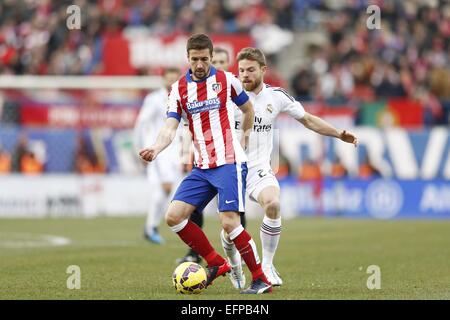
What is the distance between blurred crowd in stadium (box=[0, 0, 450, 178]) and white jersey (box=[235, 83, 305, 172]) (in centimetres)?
1498

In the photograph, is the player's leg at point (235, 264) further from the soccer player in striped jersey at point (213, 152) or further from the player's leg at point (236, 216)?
the player's leg at point (236, 216)

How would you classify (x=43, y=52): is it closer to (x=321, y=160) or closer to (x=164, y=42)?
(x=164, y=42)

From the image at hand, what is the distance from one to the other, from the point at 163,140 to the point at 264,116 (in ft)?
4.37

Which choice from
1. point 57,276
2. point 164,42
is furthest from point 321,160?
point 57,276

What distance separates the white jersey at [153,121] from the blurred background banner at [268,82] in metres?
7.60

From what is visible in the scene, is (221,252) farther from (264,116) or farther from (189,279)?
(189,279)

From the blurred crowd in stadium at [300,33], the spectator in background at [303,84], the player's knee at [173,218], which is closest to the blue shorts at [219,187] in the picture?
the player's knee at [173,218]

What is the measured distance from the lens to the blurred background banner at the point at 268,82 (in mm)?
23406

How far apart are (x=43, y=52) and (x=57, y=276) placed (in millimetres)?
17594

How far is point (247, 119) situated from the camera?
955 centimetres

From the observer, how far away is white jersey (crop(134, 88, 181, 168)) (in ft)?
50.3

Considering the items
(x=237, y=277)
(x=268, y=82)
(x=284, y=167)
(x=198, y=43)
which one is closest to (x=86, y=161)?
(x=284, y=167)

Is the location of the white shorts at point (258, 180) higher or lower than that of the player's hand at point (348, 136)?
lower

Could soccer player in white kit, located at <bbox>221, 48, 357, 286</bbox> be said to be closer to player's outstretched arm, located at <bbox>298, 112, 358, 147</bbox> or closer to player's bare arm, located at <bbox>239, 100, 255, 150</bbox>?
player's outstretched arm, located at <bbox>298, 112, 358, 147</bbox>
